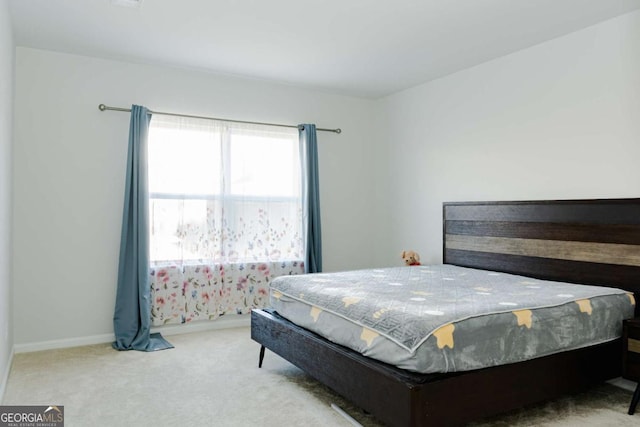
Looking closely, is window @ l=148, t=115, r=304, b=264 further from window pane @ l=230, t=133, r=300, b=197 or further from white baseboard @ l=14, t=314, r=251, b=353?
white baseboard @ l=14, t=314, r=251, b=353

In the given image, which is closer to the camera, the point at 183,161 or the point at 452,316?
the point at 452,316

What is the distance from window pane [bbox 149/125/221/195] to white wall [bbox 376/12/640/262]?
1.99 metres

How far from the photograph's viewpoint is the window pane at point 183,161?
430 cm

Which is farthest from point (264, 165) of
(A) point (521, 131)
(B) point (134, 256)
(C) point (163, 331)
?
(A) point (521, 131)

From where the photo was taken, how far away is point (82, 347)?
3.95 m

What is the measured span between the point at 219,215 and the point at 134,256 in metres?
0.88

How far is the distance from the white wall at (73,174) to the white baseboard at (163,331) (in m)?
0.04

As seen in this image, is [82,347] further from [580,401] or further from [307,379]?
[580,401]

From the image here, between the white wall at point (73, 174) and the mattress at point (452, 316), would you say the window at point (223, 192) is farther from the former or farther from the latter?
the mattress at point (452, 316)

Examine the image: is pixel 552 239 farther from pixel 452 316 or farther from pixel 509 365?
pixel 452 316

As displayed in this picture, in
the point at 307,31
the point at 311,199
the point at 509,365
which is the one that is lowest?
the point at 509,365

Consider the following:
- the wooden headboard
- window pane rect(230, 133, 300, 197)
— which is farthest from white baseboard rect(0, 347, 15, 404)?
the wooden headboard

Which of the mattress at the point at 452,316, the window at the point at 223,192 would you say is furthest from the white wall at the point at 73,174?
the mattress at the point at 452,316

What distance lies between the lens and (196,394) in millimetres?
2920
